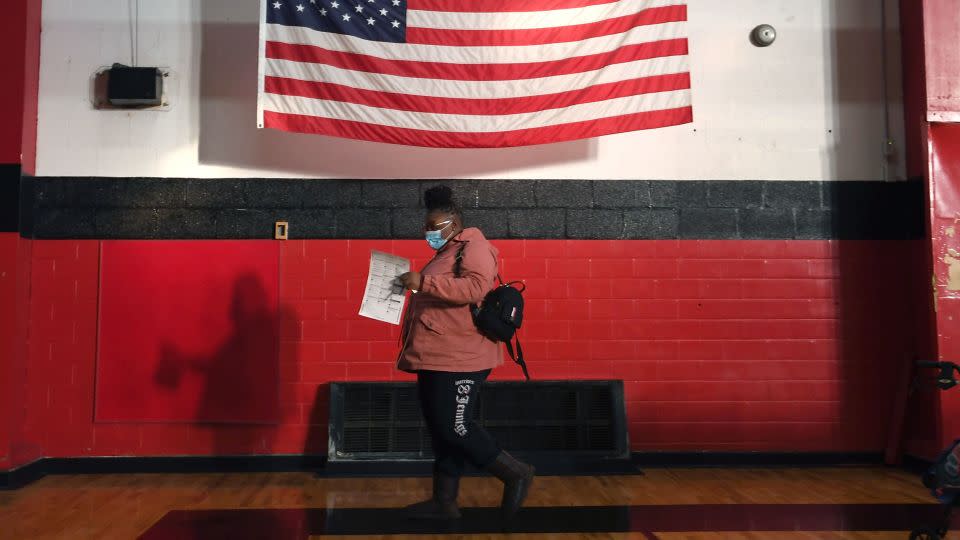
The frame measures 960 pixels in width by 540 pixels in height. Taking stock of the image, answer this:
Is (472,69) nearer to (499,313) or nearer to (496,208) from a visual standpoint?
(496,208)

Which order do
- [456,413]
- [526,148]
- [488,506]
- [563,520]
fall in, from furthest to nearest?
[526,148] → [488,506] → [563,520] → [456,413]

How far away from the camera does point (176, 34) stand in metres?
4.77

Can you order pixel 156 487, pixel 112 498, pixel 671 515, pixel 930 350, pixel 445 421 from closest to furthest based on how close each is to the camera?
1. pixel 445 421
2. pixel 671 515
3. pixel 112 498
4. pixel 156 487
5. pixel 930 350

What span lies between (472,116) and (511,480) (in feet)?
6.93

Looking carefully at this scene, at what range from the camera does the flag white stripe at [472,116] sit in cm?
429

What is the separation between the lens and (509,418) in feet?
15.1

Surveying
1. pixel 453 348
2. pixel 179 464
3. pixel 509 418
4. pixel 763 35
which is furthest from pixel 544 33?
pixel 179 464

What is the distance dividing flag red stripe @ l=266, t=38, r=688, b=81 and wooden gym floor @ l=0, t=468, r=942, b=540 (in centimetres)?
235

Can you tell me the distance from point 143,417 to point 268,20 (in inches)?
98.1

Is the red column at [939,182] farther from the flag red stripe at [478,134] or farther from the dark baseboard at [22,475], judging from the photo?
the dark baseboard at [22,475]

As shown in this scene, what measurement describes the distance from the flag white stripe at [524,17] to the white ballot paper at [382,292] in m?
1.80

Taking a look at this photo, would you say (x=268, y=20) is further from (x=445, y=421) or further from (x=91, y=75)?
(x=445, y=421)

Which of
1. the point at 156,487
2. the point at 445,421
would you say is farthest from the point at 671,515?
the point at 156,487

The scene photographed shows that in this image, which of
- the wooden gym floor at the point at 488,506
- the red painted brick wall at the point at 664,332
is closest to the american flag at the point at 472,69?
the red painted brick wall at the point at 664,332
